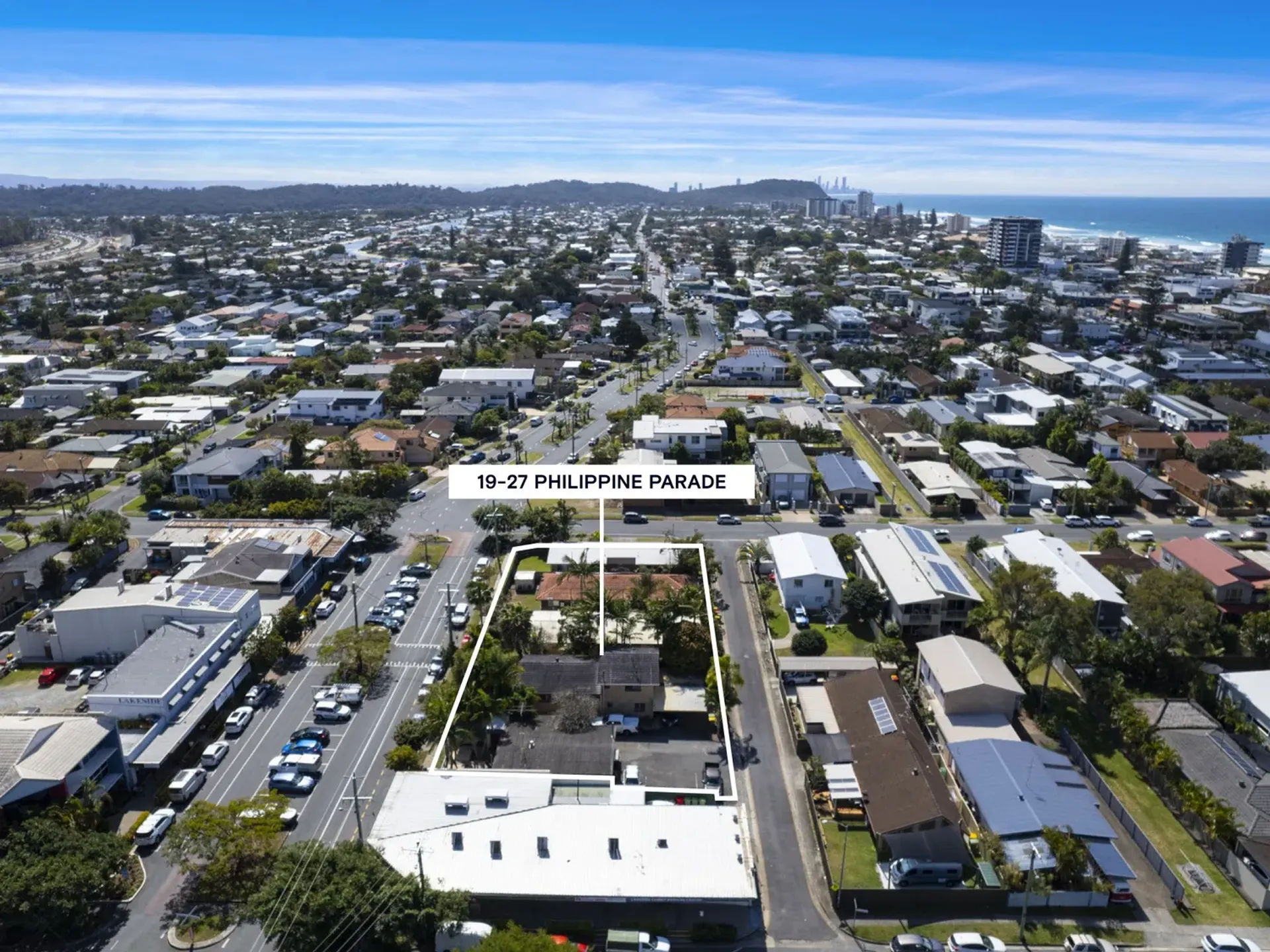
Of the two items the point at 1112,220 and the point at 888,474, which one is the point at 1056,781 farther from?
the point at 1112,220

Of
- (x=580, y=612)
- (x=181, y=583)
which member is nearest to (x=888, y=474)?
(x=580, y=612)

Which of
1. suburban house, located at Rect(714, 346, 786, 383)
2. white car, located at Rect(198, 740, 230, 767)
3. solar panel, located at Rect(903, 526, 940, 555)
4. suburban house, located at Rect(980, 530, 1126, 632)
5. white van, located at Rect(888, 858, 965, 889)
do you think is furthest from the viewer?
suburban house, located at Rect(714, 346, 786, 383)

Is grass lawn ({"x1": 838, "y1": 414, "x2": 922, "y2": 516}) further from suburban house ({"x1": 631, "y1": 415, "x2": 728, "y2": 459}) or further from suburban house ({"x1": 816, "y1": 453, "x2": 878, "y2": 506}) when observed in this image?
suburban house ({"x1": 631, "y1": 415, "x2": 728, "y2": 459})

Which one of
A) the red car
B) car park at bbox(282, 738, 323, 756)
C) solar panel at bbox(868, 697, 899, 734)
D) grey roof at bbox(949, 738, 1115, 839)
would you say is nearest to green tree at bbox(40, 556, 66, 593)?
the red car

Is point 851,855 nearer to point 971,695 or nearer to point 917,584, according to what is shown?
point 971,695

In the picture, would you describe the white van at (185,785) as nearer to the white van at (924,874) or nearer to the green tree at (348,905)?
the green tree at (348,905)

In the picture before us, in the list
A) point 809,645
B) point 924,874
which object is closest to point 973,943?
point 924,874
